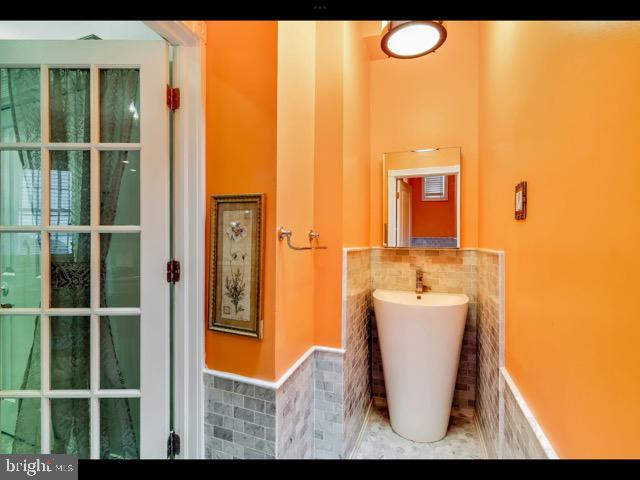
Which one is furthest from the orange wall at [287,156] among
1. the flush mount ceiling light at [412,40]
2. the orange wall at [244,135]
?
the flush mount ceiling light at [412,40]

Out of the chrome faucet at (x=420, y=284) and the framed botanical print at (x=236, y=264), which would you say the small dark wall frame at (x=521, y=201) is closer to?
the chrome faucet at (x=420, y=284)

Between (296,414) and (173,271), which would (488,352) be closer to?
(296,414)

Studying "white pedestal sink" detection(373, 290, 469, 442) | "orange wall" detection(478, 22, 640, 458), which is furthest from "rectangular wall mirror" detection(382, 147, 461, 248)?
"orange wall" detection(478, 22, 640, 458)

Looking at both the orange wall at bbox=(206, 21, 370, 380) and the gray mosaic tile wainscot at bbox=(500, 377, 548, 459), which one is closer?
the gray mosaic tile wainscot at bbox=(500, 377, 548, 459)

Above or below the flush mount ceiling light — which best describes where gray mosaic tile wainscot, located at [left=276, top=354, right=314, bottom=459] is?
below

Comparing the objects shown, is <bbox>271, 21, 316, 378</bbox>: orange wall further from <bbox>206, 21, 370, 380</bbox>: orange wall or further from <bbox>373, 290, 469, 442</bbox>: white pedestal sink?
<bbox>373, 290, 469, 442</bbox>: white pedestal sink

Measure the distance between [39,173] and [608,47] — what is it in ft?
5.68

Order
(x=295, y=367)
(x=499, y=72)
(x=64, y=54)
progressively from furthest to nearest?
(x=499, y=72) < (x=295, y=367) < (x=64, y=54)

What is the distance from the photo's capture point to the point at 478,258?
1689 millimetres

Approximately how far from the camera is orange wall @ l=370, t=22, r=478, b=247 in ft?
5.80

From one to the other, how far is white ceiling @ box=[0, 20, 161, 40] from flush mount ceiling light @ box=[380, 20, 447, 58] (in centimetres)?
110
